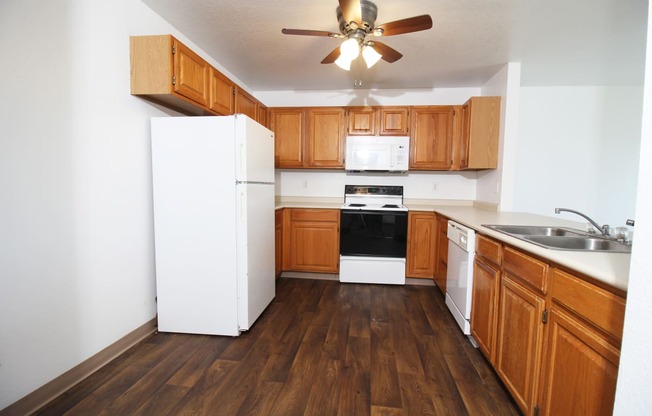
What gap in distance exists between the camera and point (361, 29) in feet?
5.82

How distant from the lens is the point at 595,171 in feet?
10.6

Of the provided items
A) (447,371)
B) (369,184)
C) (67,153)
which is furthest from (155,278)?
(369,184)

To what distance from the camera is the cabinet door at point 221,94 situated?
7.22 feet

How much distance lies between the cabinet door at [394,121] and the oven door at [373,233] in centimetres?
104

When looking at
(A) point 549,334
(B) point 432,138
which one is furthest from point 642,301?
(B) point 432,138

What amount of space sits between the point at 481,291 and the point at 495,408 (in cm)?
65

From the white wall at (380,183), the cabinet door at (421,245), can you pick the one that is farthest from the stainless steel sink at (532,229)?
the white wall at (380,183)

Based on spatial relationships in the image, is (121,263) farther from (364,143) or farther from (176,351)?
(364,143)

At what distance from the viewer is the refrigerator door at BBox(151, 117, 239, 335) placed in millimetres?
1919

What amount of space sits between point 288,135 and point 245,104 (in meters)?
0.77

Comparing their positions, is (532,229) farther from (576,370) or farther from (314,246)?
(314,246)

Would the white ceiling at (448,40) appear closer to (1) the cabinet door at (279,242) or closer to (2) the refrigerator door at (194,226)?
(2) the refrigerator door at (194,226)

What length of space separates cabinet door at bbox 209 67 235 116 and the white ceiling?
36 cm

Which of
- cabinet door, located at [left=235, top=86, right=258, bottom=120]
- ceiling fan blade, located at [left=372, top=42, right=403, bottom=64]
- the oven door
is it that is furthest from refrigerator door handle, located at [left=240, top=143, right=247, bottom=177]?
the oven door
